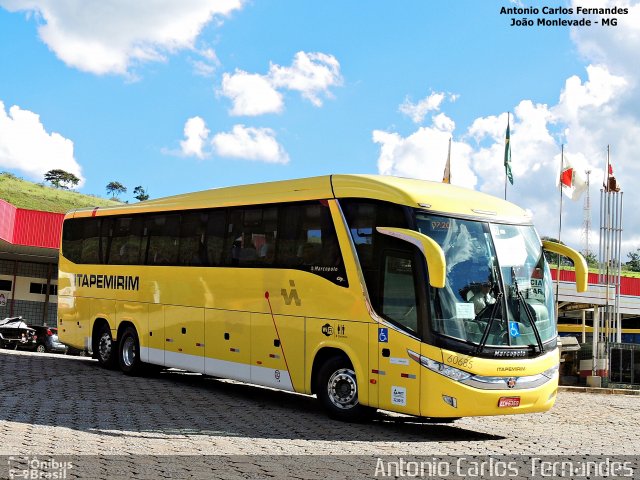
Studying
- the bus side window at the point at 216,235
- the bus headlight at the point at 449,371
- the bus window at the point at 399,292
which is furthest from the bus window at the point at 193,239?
the bus headlight at the point at 449,371

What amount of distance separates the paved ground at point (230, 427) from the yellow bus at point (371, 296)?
55 centimetres

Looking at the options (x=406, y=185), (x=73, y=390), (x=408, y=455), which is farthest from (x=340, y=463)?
(x=73, y=390)

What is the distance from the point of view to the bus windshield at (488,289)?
1076cm

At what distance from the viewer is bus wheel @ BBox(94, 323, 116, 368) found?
60.4ft

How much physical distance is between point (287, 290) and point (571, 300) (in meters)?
25.8

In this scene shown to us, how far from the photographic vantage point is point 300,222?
1295 cm

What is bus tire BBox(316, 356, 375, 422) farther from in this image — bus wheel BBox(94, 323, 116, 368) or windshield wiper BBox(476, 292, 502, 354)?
bus wheel BBox(94, 323, 116, 368)

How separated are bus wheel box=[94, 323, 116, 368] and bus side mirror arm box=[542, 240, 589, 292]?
10.1 m

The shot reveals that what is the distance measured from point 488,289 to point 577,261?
2385 millimetres

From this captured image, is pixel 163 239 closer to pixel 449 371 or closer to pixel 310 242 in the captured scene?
pixel 310 242

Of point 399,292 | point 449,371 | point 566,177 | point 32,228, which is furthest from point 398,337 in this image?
point 32,228

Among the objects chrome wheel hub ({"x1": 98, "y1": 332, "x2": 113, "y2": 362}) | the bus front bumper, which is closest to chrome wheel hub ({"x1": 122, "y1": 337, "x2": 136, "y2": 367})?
chrome wheel hub ({"x1": 98, "y1": 332, "x2": 113, "y2": 362})

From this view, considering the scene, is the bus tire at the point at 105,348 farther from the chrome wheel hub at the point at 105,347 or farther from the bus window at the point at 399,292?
the bus window at the point at 399,292

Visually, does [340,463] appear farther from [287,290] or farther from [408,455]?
[287,290]
